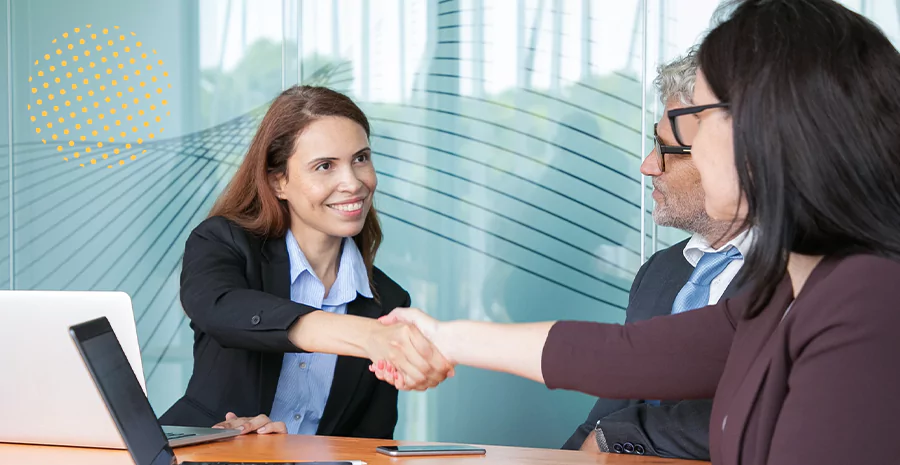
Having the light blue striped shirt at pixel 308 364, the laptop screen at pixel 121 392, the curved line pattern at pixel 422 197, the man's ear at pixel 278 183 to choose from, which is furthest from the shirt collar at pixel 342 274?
the curved line pattern at pixel 422 197

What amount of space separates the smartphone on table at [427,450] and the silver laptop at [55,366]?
1.37 feet

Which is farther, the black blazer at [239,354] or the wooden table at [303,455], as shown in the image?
the black blazer at [239,354]

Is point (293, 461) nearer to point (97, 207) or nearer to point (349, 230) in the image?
point (349, 230)

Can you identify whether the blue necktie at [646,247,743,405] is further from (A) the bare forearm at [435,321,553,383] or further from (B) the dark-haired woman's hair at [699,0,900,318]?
(B) the dark-haired woman's hair at [699,0,900,318]

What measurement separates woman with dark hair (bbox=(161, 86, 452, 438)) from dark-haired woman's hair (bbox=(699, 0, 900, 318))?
1318 millimetres

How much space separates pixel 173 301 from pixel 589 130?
1.93 metres

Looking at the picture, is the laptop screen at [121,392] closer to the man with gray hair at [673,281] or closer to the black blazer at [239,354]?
the black blazer at [239,354]

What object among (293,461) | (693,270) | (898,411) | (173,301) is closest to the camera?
(898,411)

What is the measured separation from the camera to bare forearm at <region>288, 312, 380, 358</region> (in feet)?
6.86

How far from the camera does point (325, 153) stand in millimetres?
2639

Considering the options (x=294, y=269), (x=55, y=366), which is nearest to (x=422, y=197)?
(x=294, y=269)

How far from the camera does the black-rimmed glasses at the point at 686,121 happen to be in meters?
1.33

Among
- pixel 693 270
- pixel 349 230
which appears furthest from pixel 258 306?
pixel 693 270

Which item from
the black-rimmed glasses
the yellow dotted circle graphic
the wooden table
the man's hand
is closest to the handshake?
the man's hand
